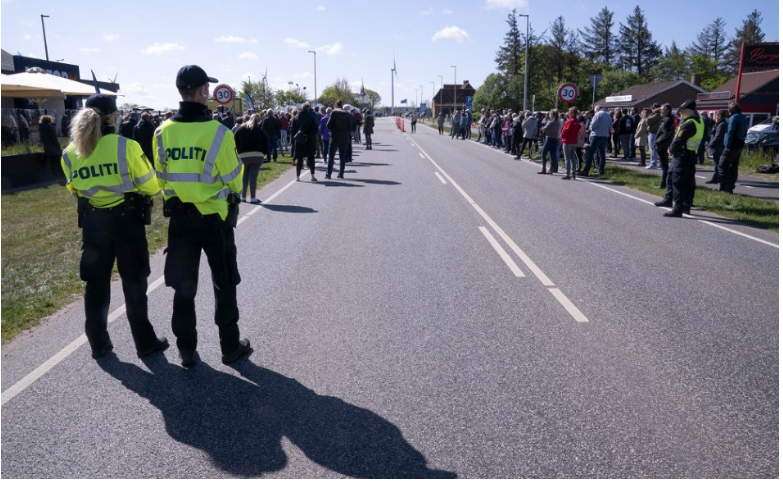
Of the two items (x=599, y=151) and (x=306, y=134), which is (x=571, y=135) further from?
(x=306, y=134)

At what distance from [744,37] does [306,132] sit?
3768 inches

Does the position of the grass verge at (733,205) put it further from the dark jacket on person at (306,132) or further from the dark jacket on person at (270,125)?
the dark jacket on person at (270,125)

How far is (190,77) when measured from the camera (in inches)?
167

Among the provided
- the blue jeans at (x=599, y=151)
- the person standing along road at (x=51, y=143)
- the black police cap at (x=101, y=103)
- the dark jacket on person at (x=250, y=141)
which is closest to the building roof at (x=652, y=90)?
the blue jeans at (x=599, y=151)

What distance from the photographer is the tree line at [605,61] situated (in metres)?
84.8

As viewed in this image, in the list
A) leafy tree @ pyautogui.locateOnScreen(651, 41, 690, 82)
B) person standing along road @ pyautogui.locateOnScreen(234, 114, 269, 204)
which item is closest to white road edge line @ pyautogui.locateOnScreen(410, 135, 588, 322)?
person standing along road @ pyautogui.locateOnScreen(234, 114, 269, 204)

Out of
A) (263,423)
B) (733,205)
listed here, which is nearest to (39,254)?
(263,423)

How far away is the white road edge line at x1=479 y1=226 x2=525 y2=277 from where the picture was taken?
23.8ft

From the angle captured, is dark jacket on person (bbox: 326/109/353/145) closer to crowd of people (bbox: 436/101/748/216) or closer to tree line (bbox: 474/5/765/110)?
crowd of people (bbox: 436/101/748/216)

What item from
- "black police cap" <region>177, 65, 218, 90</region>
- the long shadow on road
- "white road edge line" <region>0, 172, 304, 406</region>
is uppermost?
"black police cap" <region>177, 65, 218, 90</region>

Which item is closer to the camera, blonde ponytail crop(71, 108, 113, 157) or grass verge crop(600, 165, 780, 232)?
blonde ponytail crop(71, 108, 113, 157)

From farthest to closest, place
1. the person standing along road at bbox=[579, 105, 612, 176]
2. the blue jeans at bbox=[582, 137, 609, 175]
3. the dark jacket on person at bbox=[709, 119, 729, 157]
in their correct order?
the blue jeans at bbox=[582, 137, 609, 175] → the person standing along road at bbox=[579, 105, 612, 176] → the dark jacket on person at bbox=[709, 119, 729, 157]

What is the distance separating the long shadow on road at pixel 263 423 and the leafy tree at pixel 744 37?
101573 mm

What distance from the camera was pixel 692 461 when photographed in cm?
324
